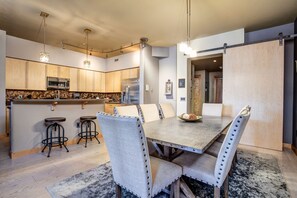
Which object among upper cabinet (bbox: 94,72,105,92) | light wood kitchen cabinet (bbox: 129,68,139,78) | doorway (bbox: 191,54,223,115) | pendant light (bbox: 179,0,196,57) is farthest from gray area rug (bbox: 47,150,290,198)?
doorway (bbox: 191,54,223,115)

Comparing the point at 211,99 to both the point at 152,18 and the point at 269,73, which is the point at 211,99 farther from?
the point at 152,18

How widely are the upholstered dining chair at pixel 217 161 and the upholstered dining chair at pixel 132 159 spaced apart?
197 mm

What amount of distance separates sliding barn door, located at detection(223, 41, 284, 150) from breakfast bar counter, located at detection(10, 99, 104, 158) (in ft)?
11.9

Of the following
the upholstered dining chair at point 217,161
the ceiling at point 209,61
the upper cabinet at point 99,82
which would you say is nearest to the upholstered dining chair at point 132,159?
the upholstered dining chair at point 217,161

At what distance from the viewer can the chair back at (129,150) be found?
106 centimetres

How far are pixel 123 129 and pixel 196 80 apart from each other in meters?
6.73

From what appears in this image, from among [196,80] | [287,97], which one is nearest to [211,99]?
[196,80]

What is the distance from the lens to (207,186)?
6.20 feet

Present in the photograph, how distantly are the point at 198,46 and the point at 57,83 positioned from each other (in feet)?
15.0

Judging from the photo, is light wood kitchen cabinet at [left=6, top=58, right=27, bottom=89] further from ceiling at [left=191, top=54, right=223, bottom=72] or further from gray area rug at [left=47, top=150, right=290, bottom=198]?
ceiling at [left=191, top=54, right=223, bottom=72]

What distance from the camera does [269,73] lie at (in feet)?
10.9

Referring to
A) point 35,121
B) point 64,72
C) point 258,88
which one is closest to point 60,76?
point 64,72

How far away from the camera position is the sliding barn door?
3244 mm

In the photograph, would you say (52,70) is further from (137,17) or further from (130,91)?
(137,17)
